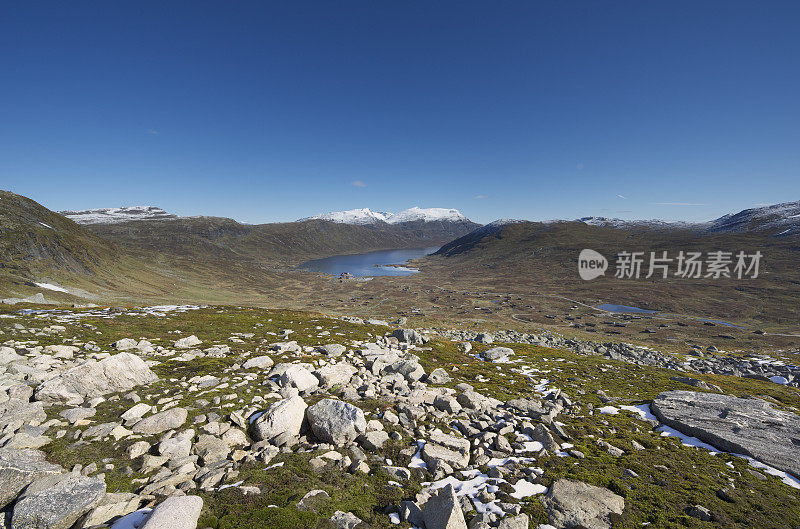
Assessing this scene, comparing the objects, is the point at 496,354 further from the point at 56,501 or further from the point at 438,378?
the point at 56,501

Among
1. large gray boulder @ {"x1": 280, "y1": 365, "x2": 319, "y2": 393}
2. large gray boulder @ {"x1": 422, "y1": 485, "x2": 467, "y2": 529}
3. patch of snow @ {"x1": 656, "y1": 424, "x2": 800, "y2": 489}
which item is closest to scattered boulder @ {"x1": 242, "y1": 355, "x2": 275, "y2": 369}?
large gray boulder @ {"x1": 280, "y1": 365, "x2": 319, "y2": 393}

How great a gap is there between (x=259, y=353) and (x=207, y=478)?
15.2m

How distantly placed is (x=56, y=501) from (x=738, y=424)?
29586 mm

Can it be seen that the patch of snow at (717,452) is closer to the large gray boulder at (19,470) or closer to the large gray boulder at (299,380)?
the large gray boulder at (299,380)

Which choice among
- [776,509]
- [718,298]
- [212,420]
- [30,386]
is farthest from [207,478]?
[718,298]

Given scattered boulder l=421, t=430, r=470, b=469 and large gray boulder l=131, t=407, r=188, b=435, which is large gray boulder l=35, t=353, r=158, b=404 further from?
scattered boulder l=421, t=430, r=470, b=469

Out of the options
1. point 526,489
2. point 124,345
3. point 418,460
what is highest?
point 124,345

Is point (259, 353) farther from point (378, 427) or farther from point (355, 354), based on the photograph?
point (378, 427)

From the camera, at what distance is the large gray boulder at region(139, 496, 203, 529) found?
24.0 feet

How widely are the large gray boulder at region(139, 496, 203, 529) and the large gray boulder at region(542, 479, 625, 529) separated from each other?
10583mm

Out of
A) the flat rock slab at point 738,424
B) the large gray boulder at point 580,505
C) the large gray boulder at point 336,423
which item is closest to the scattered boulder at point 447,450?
the large gray boulder at point 336,423

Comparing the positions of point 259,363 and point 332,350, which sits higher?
point 259,363

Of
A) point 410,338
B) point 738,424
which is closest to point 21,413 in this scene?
point 410,338

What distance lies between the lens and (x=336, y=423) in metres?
13.0
